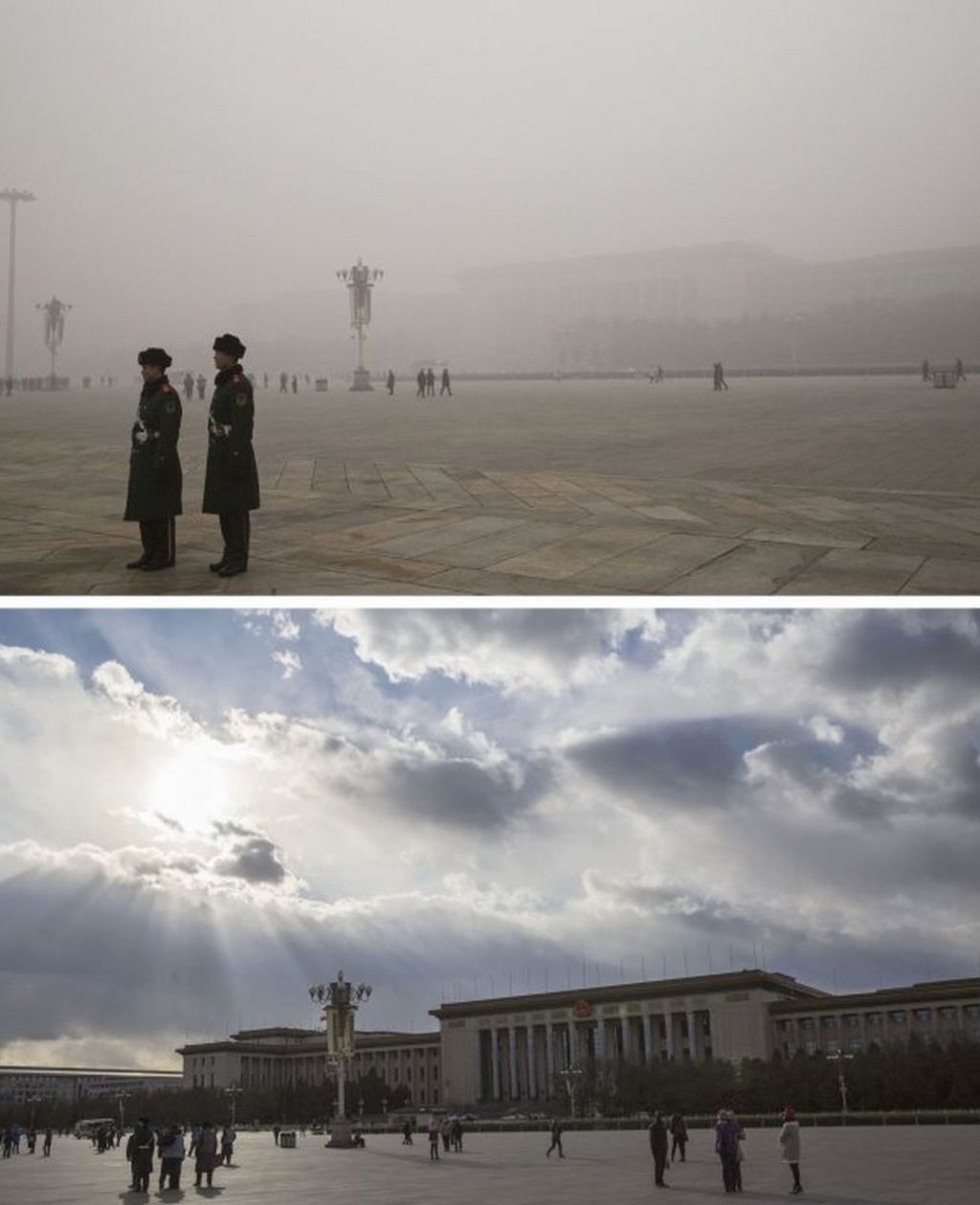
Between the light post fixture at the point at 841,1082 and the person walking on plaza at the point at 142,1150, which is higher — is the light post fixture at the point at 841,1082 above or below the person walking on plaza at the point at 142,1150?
below

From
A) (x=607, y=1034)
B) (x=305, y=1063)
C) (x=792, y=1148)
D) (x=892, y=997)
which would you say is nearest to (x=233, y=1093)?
(x=305, y=1063)

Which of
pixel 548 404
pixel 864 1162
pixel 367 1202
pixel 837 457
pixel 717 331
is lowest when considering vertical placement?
pixel 864 1162

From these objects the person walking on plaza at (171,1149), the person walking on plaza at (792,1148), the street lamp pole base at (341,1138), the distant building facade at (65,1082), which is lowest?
the distant building facade at (65,1082)

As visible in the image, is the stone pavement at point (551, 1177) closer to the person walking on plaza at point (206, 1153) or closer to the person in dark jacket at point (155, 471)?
the person walking on plaza at point (206, 1153)

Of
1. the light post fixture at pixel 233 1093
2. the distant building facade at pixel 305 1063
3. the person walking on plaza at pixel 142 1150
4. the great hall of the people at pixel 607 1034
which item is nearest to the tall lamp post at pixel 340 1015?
the person walking on plaza at pixel 142 1150

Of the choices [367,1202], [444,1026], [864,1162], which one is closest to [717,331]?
[444,1026]

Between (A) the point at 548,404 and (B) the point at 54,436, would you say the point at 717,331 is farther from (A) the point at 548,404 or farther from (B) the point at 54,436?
(B) the point at 54,436

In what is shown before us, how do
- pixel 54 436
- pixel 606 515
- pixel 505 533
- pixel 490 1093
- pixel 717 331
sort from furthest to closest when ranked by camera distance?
pixel 490 1093 < pixel 717 331 < pixel 54 436 < pixel 606 515 < pixel 505 533
